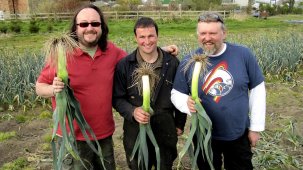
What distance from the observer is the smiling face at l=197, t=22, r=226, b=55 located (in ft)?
6.69

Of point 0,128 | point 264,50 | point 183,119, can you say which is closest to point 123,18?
point 264,50

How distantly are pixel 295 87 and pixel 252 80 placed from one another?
3.86 metres

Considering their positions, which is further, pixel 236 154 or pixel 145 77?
pixel 236 154

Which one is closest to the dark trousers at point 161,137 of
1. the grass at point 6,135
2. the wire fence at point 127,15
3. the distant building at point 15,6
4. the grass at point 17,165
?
the grass at point 17,165

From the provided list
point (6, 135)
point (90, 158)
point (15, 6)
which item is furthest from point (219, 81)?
point (15, 6)

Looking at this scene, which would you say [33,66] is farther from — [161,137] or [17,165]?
[161,137]

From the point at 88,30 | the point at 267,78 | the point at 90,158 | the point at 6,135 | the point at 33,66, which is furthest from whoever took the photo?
the point at 267,78

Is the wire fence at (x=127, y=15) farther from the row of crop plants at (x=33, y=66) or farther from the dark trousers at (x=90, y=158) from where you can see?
the dark trousers at (x=90, y=158)

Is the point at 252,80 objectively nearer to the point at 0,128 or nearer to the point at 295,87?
the point at 0,128

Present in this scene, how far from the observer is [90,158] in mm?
2406

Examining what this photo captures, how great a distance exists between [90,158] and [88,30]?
0.89 metres

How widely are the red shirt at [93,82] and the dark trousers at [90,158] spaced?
9 cm

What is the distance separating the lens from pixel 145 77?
71.2 inches

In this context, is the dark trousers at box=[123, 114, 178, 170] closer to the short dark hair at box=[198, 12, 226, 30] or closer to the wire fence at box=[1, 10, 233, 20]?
the short dark hair at box=[198, 12, 226, 30]
